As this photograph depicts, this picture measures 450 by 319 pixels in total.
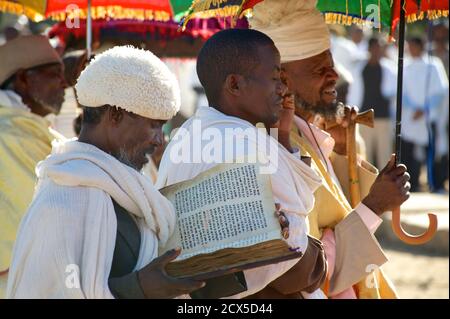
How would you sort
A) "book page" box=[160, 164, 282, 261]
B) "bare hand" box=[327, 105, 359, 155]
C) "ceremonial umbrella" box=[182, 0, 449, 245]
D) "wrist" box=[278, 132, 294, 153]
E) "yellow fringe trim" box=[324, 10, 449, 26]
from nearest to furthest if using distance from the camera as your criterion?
"book page" box=[160, 164, 282, 261] → "wrist" box=[278, 132, 294, 153] → "ceremonial umbrella" box=[182, 0, 449, 245] → "bare hand" box=[327, 105, 359, 155] → "yellow fringe trim" box=[324, 10, 449, 26]

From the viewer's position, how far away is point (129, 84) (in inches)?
146

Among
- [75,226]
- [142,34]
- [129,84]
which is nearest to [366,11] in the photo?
[129,84]

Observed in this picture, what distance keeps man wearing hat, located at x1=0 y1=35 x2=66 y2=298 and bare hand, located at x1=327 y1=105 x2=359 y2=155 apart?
1639mm

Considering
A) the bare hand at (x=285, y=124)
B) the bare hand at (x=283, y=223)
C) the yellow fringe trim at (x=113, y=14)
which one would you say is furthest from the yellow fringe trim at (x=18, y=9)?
the bare hand at (x=283, y=223)

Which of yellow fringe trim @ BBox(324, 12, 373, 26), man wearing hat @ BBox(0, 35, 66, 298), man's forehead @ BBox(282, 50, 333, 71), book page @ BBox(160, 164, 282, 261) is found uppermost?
book page @ BBox(160, 164, 282, 261)

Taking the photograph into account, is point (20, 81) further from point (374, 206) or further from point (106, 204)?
point (106, 204)

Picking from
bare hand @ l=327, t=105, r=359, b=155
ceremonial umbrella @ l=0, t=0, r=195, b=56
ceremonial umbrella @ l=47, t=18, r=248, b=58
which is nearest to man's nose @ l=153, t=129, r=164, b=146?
bare hand @ l=327, t=105, r=359, b=155

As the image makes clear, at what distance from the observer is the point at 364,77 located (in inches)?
655

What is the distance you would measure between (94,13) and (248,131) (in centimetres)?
323

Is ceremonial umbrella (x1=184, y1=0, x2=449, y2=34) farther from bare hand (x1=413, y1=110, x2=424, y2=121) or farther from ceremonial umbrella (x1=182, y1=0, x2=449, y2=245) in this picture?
bare hand (x1=413, y1=110, x2=424, y2=121)

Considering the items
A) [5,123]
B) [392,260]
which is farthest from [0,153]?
[392,260]

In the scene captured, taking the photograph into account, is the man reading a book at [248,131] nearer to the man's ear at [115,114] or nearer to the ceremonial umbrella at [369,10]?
the man's ear at [115,114]

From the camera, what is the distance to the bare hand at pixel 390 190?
4.88 m

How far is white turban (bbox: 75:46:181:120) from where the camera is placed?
146 inches
